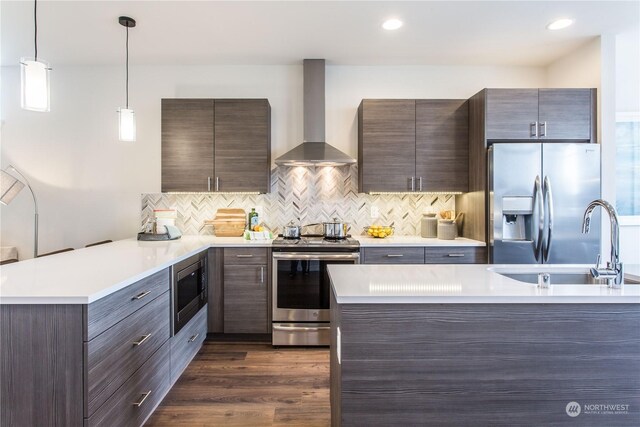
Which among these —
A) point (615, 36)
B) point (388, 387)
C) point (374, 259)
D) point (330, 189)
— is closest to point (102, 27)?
point (330, 189)

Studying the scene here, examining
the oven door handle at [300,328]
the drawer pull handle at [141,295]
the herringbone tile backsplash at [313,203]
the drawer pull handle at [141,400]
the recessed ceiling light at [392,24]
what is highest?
the recessed ceiling light at [392,24]

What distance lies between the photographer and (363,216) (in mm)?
3676

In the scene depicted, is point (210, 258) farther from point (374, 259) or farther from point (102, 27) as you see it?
point (102, 27)

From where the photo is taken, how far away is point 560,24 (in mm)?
2805

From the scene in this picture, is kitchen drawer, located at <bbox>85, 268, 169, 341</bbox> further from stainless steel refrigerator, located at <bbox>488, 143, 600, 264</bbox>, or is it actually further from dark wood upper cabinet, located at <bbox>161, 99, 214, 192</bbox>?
stainless steel refrigerator, located at <bbox>488, 143, 600, 264</bbox>

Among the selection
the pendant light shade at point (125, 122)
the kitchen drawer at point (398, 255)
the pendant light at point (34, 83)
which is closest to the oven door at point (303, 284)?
the kitchen drawer at point (398, 255)

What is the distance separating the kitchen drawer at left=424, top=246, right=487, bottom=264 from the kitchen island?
1748mm

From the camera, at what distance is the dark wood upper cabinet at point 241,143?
10.8 ft

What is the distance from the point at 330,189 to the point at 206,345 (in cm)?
201

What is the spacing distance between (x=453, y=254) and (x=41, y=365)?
2.92m

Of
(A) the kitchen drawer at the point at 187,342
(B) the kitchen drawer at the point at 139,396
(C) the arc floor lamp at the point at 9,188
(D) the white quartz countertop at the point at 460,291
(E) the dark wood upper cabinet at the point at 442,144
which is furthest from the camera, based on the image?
(E) the dark wood upper cabinet at the point at 442,144

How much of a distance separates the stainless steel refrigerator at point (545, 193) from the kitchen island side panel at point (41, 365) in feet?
9.85

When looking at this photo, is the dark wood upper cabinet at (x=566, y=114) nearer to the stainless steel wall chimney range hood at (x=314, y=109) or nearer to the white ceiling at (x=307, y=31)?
the white ceiling at (x=307, y=31)

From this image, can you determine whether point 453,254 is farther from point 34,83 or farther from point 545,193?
point 34,83
